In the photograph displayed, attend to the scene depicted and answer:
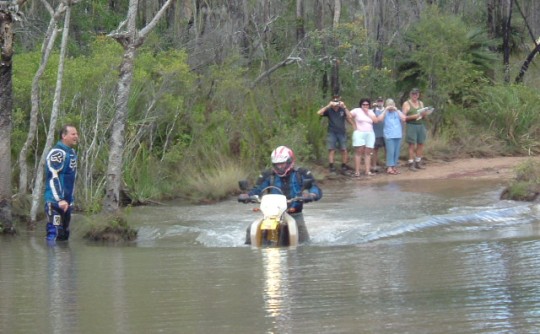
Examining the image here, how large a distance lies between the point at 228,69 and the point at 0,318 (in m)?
14.7

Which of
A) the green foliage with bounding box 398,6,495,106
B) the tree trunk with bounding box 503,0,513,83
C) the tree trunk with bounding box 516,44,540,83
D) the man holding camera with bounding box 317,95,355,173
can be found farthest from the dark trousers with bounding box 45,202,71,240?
the tree trunk with bounding box 516,44,540,83

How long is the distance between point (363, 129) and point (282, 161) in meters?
8.38

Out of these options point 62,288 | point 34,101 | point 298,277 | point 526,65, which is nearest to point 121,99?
point 34,101

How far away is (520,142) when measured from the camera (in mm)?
26641

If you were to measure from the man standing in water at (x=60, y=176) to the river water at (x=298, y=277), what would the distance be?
0.53 meters

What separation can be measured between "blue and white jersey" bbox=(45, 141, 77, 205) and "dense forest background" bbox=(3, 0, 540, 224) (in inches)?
90.8

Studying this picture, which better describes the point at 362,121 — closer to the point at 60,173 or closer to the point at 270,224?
the point at 270,224

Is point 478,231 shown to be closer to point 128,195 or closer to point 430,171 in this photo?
point 128,195

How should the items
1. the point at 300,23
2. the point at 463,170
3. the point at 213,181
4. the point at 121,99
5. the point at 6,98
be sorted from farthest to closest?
the point at 300,23
the point at 463,170
the point at 213,181
the point at 121,99
the point at 6,98

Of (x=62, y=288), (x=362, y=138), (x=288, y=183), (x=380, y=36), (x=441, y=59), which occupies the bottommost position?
(x=62, y=288)

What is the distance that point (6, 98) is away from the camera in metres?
14.9

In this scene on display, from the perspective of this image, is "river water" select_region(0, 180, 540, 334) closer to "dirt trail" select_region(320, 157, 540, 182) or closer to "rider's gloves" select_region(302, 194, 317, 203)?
"rider's gloves" select_region(302, 194, 317, 203)

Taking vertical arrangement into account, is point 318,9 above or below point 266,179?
above

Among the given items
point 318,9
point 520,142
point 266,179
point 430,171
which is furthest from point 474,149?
point 266,179
